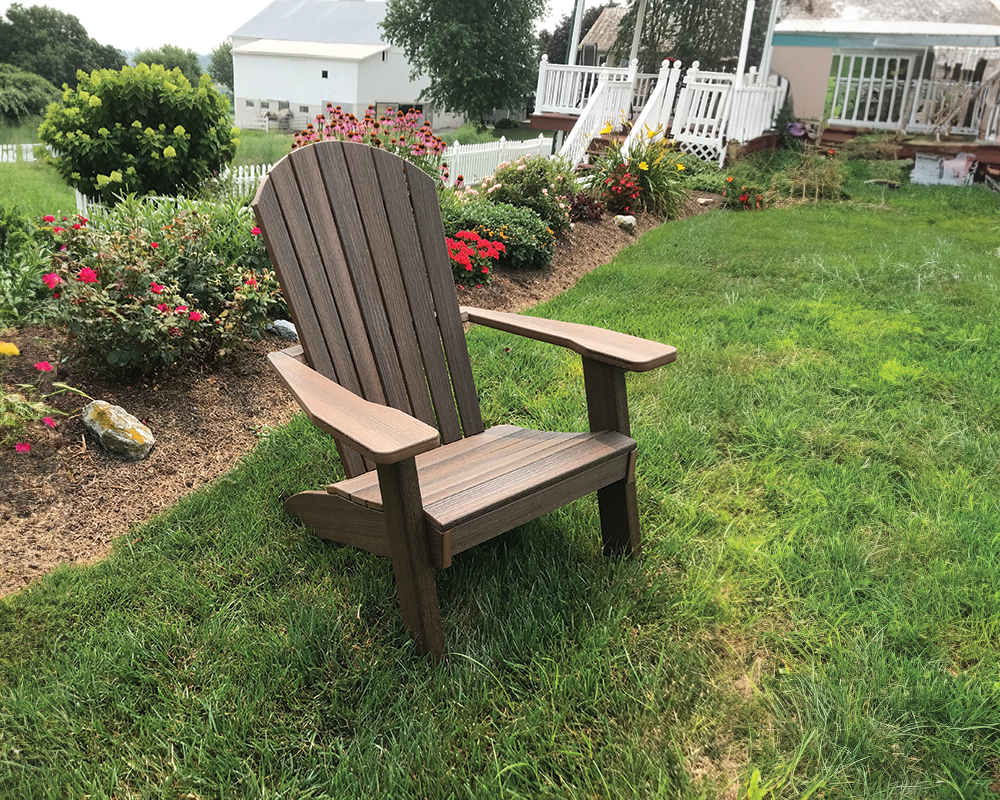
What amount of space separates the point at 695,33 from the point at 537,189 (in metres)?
8.62

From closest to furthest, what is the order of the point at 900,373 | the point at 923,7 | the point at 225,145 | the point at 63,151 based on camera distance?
1. the point at 900,373
2. the point at 63,151
3. the point at 225,145
4. the point at 923,7

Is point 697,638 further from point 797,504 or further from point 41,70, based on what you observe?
point 41,70

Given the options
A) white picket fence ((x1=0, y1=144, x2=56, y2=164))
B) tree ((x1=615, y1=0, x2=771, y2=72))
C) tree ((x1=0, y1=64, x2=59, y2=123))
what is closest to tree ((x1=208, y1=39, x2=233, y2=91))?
tree ((x1=0, y1=64, x2=59, y2=123))

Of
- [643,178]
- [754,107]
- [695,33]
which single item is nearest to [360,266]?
[643,178]

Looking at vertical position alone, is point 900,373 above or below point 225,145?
below

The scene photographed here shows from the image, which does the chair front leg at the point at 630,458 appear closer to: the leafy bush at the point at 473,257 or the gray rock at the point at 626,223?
the leafy bush at the point at 473,257

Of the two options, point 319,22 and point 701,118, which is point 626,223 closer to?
point 701,118

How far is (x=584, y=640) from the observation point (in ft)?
5.88

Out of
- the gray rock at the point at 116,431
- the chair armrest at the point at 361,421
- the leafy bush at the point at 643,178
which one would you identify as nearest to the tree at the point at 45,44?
the leafy bush at the point at 643,178

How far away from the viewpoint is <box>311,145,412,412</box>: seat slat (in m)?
2.17

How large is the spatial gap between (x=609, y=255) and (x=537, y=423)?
348cm

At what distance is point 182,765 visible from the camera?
1471 mm

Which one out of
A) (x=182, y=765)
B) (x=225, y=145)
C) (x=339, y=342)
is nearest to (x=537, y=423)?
(x=339, y=342)

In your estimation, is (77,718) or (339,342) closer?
(77,718)
